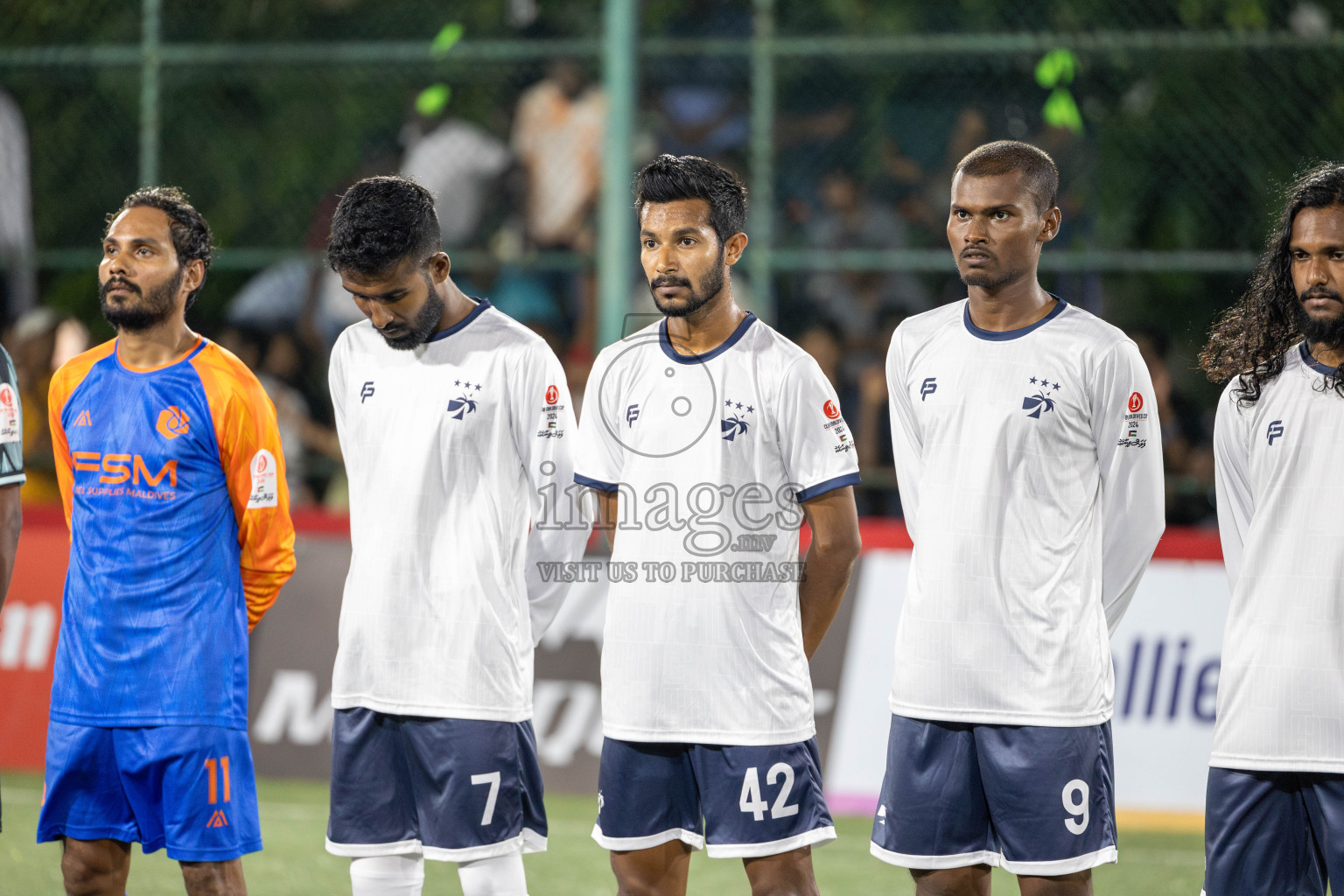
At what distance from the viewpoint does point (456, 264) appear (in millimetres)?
9250

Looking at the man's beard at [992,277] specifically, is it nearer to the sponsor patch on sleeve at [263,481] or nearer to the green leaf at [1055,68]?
the sponsor patch on sleeve at [263,481]

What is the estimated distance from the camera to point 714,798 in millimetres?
4277

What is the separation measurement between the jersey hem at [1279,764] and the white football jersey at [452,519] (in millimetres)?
1843

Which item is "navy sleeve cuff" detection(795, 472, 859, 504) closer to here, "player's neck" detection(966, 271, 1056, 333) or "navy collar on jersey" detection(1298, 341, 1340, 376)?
"player's neck" detection(966, 271, 1056, 333)

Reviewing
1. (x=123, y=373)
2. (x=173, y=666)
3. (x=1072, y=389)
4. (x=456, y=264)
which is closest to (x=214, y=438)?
(x=123, y=373)

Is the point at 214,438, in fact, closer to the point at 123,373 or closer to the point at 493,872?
the point at 123,373

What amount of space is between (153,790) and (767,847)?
176 cm

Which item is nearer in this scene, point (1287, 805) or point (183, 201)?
point (1287, 805)

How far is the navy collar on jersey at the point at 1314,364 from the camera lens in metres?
4.01

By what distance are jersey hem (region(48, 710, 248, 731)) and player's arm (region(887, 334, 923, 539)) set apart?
2.05m

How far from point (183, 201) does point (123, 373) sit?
→ 59cm

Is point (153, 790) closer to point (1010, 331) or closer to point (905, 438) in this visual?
point (905, 438)

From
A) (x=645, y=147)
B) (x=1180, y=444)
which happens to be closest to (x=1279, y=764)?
(x=1180, y=444)

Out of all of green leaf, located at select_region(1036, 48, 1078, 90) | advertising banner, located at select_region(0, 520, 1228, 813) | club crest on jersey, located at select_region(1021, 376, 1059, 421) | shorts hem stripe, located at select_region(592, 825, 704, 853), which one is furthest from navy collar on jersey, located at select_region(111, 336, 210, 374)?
green leaf, located at select_region(1036, 48, 1078, 90)
